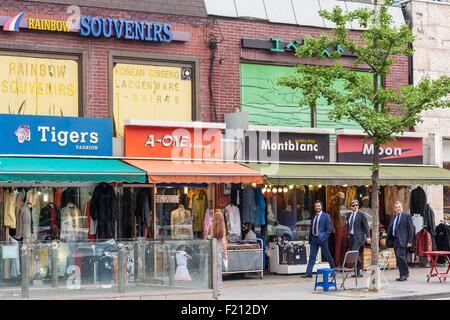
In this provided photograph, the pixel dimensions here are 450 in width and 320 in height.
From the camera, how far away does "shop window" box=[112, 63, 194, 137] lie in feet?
74.6

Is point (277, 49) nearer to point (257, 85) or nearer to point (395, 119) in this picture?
point (257, 85)

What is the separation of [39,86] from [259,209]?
642 centimetres

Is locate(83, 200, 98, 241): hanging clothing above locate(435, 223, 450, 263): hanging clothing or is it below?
above

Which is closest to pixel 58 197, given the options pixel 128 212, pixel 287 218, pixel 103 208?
pixel 103 208

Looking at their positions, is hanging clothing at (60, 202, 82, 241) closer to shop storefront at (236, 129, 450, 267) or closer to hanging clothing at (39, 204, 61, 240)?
hanging clothing at (39, 204, 61, 240)

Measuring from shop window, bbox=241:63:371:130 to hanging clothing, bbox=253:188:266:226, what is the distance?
2014 mm

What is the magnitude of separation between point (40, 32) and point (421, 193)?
11553mm

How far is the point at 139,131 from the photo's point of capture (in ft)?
70.9

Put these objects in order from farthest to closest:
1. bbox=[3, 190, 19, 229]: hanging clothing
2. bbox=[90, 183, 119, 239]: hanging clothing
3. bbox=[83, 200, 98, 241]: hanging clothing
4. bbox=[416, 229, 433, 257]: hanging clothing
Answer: bbox=[416, 229, 433, 257]: hanging clothing, bbox=[83, 200, 98, 241]: hanging clothing, bbox=[90, 183, 119, 239]: hanging clothing, bbox=[3, 190, 19, 229]: hanging clothing

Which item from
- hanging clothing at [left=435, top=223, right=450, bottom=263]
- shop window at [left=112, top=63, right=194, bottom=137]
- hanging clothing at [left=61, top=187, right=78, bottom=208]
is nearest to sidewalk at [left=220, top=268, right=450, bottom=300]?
hanging clothing at [left=435, top=223, right=450, bottom=263]

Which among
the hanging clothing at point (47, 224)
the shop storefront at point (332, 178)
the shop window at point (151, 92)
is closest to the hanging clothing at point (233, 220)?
the shop storefront at point (332, 178)

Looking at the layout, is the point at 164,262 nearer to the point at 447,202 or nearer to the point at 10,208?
the point at 10,208
